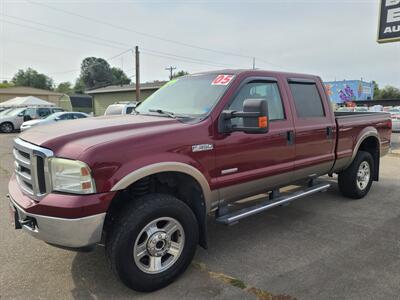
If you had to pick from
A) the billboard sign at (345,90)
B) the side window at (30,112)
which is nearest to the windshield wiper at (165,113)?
the side window at (30,112)

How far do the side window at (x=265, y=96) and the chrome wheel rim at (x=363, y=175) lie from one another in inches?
97.6

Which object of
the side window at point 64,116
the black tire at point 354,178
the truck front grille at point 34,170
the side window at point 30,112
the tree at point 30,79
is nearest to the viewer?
the truck front grille at point 34,170

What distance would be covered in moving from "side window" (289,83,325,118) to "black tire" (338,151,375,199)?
137 centimetres

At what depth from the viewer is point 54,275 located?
325cm

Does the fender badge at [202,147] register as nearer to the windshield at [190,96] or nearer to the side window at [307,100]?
the windshield at [190,96]

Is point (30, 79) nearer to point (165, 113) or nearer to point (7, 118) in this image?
point (7, 118)

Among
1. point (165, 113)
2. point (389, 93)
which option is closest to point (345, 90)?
point (165, 113)

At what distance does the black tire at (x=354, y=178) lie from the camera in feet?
18.2

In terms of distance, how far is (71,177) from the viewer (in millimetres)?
2553

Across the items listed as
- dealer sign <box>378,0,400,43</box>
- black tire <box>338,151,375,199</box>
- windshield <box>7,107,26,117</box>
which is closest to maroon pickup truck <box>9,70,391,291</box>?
black tire <box>338,151,375,199</box>

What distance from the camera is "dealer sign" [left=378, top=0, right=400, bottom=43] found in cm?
1296

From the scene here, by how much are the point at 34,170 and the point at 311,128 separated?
3.31 meters

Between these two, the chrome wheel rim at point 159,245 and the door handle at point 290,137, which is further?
the door handle at point 290,137

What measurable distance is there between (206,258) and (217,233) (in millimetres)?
743
